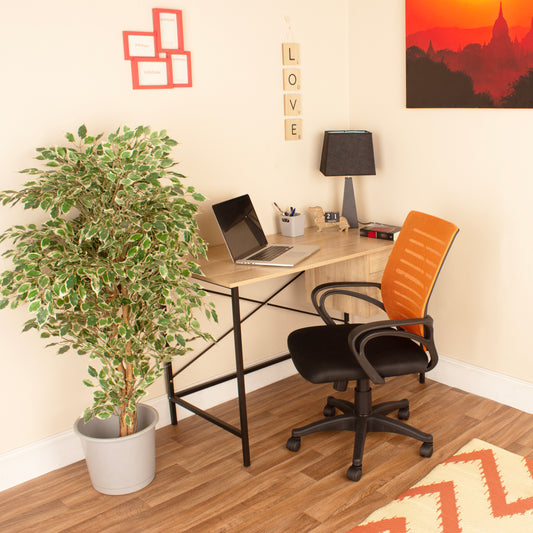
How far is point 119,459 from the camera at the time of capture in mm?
2602

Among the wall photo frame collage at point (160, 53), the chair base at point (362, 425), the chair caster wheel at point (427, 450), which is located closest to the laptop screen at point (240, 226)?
the wall photo frame collage at point (160, 53)

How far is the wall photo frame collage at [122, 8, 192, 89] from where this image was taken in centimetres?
278

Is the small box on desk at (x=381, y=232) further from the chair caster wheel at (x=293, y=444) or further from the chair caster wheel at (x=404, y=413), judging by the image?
the chair caster wheel at (x=293, y=444)

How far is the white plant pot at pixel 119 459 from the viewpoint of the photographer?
8.49 ft

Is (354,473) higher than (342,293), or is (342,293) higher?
(342,293)

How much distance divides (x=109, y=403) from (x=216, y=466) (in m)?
0.59

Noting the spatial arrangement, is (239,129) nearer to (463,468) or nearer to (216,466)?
(216,466)

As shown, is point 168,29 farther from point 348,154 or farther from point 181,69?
point 348,154

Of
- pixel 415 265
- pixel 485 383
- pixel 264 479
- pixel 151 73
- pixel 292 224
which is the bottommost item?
pixel 264 479


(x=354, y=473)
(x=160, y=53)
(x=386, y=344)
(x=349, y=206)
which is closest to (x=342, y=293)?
(x=386, y=344)

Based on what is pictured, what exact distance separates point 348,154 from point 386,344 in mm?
1177

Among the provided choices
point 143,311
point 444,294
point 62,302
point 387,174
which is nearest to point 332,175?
point 387,174

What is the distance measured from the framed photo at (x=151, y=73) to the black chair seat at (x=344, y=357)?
1296mm

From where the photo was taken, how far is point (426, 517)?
2387 mm
